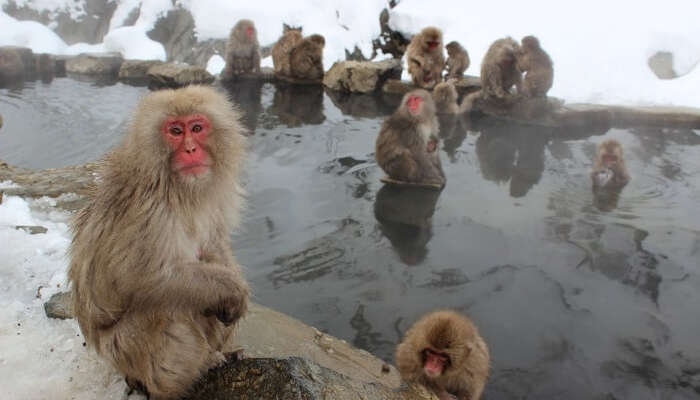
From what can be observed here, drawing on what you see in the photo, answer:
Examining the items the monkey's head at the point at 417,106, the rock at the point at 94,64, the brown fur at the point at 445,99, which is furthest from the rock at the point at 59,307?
the rock at the point at 94,64

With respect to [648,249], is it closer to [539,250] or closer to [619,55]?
[539,250]

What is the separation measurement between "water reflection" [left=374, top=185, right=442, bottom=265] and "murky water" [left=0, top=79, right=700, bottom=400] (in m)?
0.02

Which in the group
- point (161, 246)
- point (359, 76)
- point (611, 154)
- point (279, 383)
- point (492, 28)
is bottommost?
point (279, 383)

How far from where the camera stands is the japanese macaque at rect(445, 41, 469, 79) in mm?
9859

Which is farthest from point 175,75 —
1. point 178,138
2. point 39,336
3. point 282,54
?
point 178,138

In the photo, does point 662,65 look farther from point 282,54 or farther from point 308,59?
point 282,54

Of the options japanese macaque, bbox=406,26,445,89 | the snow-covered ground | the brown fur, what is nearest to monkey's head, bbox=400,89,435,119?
the brown fur

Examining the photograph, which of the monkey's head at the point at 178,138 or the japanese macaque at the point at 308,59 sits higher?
the japanese macaque at the point at 308,59

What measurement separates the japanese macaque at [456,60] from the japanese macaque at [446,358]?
7.70m

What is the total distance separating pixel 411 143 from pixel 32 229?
11.3 feet

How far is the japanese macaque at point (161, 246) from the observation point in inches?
73.3

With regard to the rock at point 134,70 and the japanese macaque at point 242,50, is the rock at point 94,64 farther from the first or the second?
the japanese macaque at point 242,50

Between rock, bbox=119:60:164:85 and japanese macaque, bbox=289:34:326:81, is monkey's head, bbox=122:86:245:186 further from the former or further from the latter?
rock, bbox=119:60:164:85

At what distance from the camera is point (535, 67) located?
813cm
